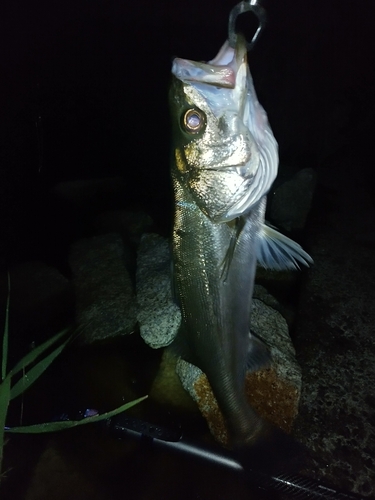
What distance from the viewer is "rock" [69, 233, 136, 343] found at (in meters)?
3.30

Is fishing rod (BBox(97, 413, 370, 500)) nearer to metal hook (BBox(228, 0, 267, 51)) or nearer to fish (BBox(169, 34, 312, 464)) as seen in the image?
fish (BBox(169, 34, 312, 464))

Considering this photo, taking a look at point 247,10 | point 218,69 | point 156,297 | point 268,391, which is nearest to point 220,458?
point 268,391

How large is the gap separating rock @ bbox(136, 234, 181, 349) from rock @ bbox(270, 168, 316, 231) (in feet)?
5.77

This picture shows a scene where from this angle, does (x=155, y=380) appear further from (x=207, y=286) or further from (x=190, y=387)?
(x=207, y=286)

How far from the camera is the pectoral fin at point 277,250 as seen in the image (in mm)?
1529

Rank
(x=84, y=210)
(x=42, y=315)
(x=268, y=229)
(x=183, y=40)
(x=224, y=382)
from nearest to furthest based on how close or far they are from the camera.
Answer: (x=268, y=229) < (x=224, y=382) < (x=42, y=315) < (x=84, y=210) < (x=183, y=40)

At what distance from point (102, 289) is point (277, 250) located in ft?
8.14

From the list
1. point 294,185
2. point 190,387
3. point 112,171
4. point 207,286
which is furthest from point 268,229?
point 112,171

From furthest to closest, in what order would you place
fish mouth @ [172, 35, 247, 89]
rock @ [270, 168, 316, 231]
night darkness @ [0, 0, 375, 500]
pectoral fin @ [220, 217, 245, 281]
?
rock @ [270, 168, 316, 231] < night darkness @ [0, 0, 375, 500] < pectoral fin @ [220, 217, 245, 281] < fish mouth @ [172, 35, 247, 89]

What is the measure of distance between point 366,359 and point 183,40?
889 cm

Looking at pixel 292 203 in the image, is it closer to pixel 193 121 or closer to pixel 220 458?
pixel 220 458

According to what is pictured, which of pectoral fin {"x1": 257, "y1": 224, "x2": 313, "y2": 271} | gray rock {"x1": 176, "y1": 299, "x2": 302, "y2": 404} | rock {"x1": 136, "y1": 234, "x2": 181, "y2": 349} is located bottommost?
rock {"x1": 136, "y1": 234, "x2": 181, "y2": 349}

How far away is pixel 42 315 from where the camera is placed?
147 inches

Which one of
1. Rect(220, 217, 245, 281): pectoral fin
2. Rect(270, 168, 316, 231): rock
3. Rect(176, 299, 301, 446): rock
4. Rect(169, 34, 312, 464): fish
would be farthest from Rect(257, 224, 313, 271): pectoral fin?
Rect(270, 168, 316, 231): rock
